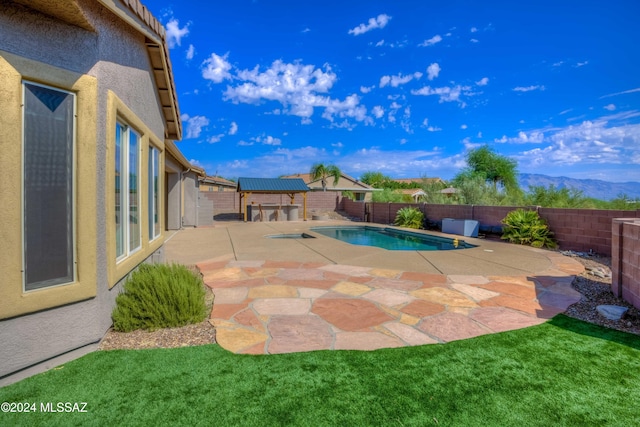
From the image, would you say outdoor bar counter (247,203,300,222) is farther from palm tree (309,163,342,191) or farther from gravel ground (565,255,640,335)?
gravel ground (565,255,640,335)

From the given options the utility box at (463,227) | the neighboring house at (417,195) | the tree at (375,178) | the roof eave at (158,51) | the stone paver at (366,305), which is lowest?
the stone paver at (366,305)

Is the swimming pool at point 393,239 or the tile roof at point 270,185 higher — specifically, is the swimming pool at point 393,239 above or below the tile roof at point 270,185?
below

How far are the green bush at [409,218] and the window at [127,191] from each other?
14792 mm

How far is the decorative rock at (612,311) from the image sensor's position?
13.2 ft

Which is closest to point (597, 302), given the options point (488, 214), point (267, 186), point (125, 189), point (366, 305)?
point (366, 305)

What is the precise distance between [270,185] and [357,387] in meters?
19.6

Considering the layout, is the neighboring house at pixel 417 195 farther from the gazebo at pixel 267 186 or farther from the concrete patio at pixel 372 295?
Result: the concrete patio at pixel 372 295

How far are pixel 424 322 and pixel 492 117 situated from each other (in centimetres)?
4260

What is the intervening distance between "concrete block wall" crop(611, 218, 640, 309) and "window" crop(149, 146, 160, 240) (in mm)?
7655

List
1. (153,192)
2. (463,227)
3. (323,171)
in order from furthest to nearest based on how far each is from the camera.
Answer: (323,171)
(463,227)
(153,192)

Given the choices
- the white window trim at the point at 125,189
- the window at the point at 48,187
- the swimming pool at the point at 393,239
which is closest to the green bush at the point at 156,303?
the white window trim at the point at 125,189

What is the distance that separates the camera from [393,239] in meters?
14.9

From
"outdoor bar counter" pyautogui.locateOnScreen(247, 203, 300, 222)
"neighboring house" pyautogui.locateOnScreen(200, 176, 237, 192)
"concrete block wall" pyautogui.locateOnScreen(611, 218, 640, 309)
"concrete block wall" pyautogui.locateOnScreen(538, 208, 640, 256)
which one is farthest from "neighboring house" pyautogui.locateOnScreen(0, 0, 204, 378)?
"neighboring house" pyautogui.locateOnScreen(200, 176, 237, 192)

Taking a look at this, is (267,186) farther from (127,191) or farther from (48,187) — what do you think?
(48,187)
